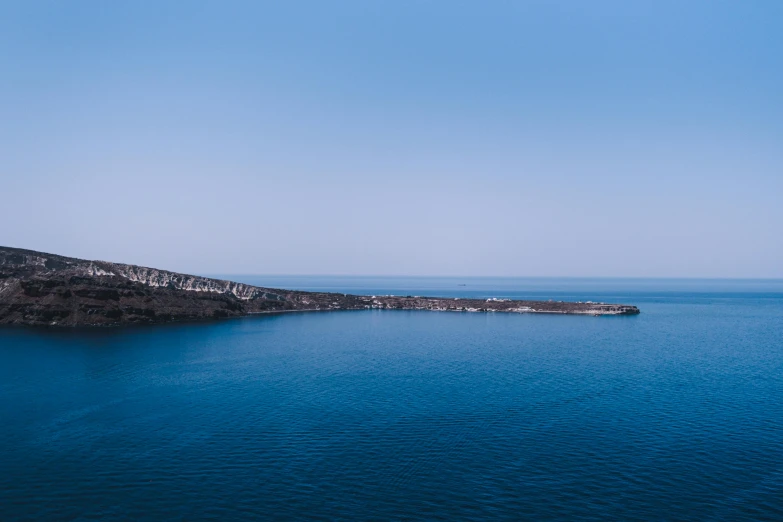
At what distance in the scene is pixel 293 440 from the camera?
152 feet

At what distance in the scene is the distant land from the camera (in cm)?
12925

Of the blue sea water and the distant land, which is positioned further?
the distant land

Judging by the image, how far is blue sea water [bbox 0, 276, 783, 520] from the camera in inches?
1373

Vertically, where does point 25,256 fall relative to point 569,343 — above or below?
above

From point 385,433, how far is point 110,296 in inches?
4679

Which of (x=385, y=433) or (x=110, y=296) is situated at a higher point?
(x=110, y=296)

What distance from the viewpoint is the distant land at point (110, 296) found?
12925 centimetres

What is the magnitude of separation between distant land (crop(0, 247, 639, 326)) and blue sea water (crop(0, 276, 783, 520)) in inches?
1425

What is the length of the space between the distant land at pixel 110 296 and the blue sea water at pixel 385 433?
36.2m

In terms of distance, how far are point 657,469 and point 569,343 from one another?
73967mm

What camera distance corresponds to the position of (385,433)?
48.6m

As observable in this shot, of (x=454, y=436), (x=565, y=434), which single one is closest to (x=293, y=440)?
(x=454, y=436)

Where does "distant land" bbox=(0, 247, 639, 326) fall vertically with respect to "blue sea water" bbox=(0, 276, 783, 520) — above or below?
above

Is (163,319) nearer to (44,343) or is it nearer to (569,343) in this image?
(44,343)
